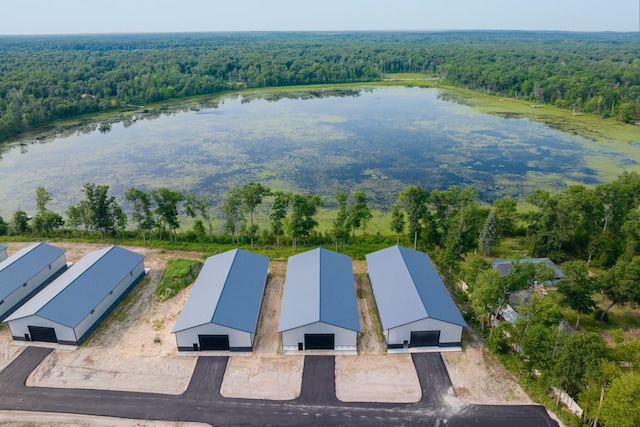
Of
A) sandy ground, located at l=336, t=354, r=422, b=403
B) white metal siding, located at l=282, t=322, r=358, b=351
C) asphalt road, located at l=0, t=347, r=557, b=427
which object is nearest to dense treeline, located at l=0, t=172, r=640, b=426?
asphalt road, located at l=0, t=347, r=557, b=427

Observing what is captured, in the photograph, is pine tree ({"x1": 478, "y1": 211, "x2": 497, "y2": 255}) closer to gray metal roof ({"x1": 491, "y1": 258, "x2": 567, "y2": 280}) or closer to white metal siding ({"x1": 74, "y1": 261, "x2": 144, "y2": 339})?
gray metal roof ({"x1": 491, "y1": 258, "x2": 567, "y2": 280})

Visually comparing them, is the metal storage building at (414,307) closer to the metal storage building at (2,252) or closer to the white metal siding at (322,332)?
the white metal siding at (322,332)

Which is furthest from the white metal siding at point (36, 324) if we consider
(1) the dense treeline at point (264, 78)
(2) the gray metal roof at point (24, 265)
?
(1) the dense treeline at point (264, 78)

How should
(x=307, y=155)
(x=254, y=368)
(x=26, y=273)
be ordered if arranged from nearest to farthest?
(x=254, y=368), (x=26, y=273), (x=307, y=155)

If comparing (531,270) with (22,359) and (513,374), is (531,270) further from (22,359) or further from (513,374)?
(22,359)

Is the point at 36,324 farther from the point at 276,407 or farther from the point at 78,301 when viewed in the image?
the point at 276,407

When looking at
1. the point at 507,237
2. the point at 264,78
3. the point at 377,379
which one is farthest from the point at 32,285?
the point at 264,78

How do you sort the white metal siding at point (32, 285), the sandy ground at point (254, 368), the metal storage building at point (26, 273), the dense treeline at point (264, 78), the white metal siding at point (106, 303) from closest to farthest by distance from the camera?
the sandy ground at point (254, 368)
the white metal siding at point (106, 303)
the white metal siding at point (32, 285)
the metal storage building at point (26, 273)
the dense treeline at point (264, 78)
